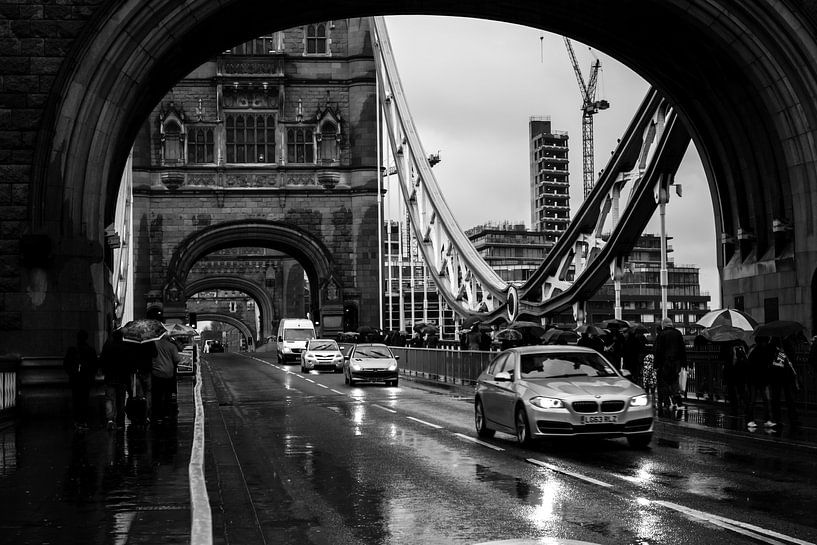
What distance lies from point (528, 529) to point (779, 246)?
50.9 feet

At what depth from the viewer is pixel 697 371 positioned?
77.2ft

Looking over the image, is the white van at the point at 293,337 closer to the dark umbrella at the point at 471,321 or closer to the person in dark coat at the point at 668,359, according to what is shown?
the dark umbrella at the point at 471,321

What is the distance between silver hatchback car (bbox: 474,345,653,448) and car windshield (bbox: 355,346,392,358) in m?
17.5

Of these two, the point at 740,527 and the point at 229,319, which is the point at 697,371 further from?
the point at 229,319

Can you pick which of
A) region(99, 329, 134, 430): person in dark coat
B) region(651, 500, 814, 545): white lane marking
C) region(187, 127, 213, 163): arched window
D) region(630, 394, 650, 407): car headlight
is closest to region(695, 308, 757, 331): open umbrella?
region(630, 394, 650, 407): car headlight

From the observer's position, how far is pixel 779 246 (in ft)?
73.2

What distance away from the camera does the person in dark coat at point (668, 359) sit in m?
20.4

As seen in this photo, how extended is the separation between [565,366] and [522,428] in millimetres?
1414

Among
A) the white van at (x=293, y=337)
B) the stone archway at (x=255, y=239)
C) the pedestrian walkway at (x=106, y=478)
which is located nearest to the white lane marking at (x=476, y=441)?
the pedestrian walkway at (x=106, y=478)

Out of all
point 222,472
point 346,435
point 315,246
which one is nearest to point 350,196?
point 315,246

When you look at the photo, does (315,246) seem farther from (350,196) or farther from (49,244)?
(49,244)

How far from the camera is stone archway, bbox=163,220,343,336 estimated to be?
192 ft

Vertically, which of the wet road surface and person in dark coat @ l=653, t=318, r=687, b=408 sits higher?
person in dark coat @ l=653, t=318, r=687, b=408

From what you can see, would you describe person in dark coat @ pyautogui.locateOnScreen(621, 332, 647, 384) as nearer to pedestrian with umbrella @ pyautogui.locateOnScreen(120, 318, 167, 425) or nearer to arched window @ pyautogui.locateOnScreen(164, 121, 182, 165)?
pedestrian with umbrella @ pyautogui.locateOnScreen(120, 318, 167, 425)
